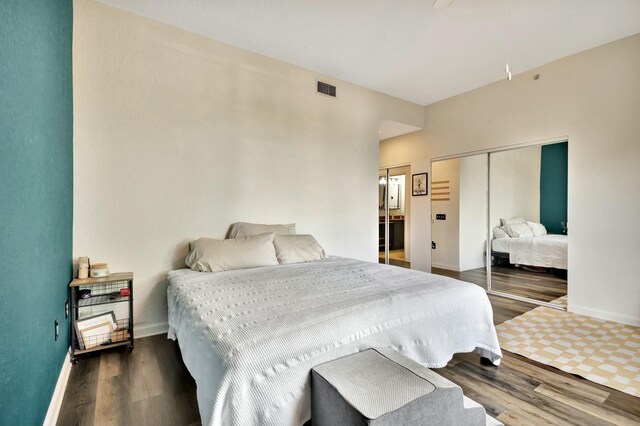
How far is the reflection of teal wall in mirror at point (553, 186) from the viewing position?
365 centimetres

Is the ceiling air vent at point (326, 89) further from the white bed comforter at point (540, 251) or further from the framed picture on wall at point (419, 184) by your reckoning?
the white bed comforter at point (540, 251)

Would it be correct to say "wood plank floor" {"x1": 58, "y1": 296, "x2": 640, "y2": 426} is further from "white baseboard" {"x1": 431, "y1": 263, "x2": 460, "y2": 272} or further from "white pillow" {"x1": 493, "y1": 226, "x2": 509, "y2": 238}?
"white baseboard" {"x1": 431, "y1": 263, "x2": 460, "y2": 272}

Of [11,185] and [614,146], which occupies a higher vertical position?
[614,146]

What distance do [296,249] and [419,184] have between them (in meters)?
3.11

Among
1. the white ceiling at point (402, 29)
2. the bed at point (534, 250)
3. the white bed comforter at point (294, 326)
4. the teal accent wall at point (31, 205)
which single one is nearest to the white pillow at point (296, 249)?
the white bed comforter at point (294, 326)

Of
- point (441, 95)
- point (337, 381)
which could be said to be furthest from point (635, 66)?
point (337, 381)

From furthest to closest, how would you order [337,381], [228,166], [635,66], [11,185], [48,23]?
[228,166] < [635,66] < [48,23] < [337,381] < [11,185]

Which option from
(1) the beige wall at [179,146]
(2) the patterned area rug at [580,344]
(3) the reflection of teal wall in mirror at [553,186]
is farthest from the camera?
(3) the reflection of teal wall in mirror at [553,186]

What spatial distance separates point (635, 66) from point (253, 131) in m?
4.04

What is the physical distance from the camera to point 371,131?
4.50 meters

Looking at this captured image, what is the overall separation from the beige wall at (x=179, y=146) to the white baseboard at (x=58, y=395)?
0.68 metres

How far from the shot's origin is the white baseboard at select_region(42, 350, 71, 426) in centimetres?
153

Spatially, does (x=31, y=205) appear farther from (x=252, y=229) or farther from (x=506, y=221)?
(x=506, y=221)

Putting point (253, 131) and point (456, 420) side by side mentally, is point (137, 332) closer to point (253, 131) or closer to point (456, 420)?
point (253, 131)
